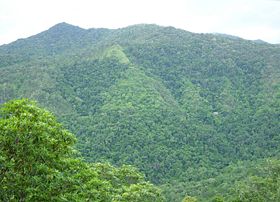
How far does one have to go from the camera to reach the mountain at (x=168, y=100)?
286 ft

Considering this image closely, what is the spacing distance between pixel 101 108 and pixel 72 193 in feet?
321

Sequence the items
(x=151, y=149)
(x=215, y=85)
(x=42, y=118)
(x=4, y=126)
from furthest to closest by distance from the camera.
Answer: (x=215, y=85), (x=151, y=149), (x=42, y=118), (x=4, y=126)

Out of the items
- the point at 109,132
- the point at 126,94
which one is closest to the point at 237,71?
the point at 126,94

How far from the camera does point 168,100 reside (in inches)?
4665

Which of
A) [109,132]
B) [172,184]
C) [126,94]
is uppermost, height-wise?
[126,94]

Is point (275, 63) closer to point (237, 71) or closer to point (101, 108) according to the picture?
point (237, 71)

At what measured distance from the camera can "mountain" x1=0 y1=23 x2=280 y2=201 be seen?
286ft

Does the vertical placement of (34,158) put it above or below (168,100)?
above

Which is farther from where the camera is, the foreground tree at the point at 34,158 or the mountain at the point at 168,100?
the mountain at the point at 168,100

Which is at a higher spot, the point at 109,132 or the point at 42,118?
the point at 42,118

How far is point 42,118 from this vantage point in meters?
11.6

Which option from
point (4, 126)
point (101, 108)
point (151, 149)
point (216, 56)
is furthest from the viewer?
point (216, 56)

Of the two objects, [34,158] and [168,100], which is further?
[168,100]

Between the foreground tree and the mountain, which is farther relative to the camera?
the mountain
